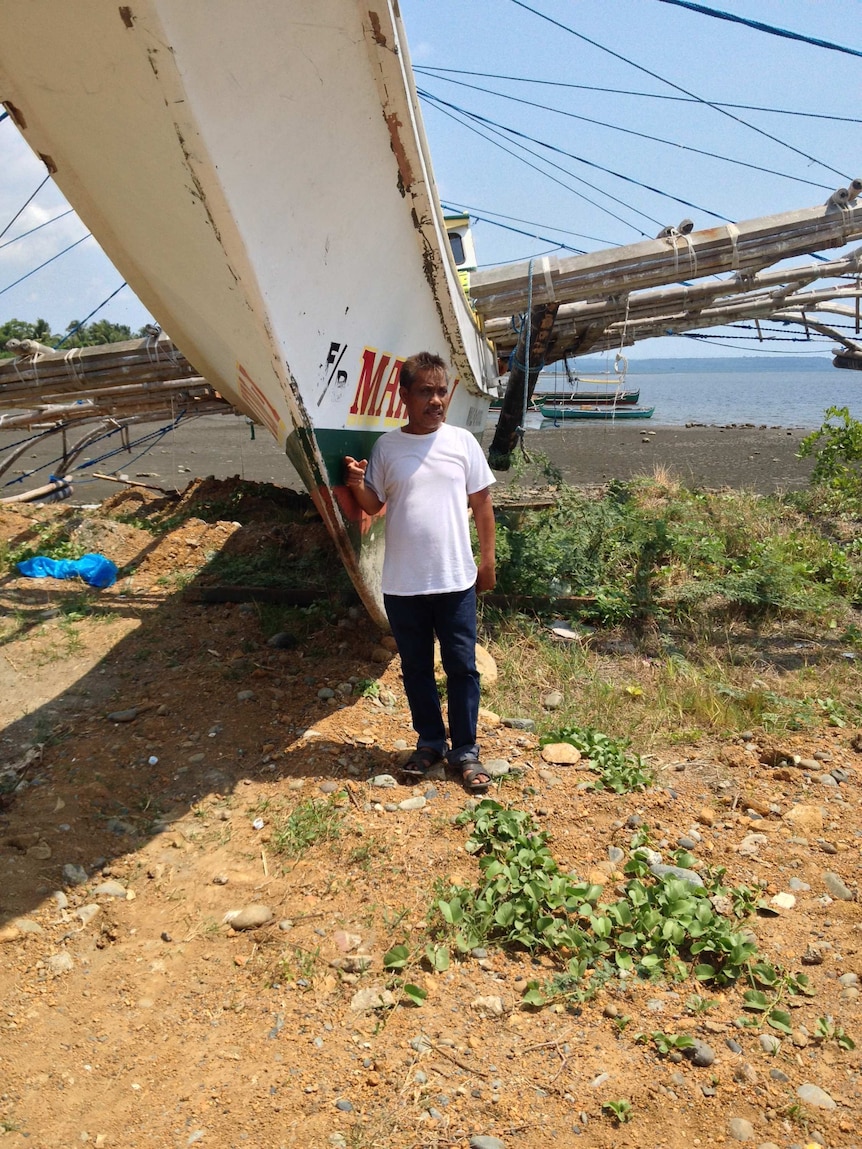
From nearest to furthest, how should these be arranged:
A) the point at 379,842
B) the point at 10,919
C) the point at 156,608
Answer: the point at 10,919 → the point at 379,842 → the point at 156,608

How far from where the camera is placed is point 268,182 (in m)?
3.13

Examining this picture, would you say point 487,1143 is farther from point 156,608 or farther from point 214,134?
point 156,608

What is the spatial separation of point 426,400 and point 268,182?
1.02 m

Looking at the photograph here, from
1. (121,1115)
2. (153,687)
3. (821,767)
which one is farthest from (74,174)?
(821,767)

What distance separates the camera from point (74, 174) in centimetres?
355

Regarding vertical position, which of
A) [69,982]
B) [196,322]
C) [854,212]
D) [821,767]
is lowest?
[821,767]

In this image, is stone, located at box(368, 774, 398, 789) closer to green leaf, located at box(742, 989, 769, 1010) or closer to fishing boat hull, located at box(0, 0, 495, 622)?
fishing boat hull, located at box(0, 0, 495, 622)

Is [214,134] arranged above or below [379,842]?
above

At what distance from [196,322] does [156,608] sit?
2.20m

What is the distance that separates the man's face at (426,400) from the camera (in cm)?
324

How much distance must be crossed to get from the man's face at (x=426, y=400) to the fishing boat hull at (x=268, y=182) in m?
0.52

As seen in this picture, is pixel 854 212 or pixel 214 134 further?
pixel 854 212

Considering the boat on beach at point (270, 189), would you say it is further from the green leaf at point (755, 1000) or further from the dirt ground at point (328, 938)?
the green leaf at point (755, 1000)

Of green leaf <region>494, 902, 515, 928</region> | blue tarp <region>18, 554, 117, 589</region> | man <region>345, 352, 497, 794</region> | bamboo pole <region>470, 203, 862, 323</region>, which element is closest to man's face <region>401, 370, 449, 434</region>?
man <region>345, 352, 497, 794</region>
